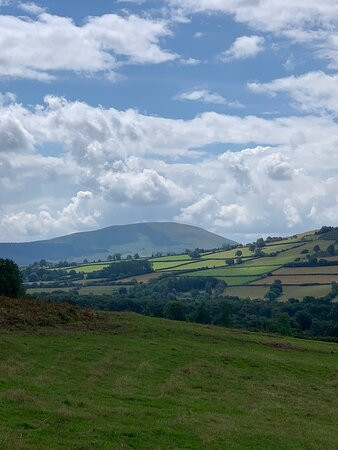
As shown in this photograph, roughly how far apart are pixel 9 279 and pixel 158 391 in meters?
38.9

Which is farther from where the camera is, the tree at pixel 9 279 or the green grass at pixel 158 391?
the tree at pixel 9 279

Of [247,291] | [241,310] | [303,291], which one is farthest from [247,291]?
[241,310]

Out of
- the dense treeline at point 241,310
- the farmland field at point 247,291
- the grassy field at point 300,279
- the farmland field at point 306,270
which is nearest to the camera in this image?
the dense treeline at point 241,310

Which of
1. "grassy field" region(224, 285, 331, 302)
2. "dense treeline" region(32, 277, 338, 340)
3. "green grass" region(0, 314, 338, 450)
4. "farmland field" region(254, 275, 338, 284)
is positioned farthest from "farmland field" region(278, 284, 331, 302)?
"green grass" region(0, 314, 338, 450)

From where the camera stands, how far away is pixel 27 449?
1839 cm

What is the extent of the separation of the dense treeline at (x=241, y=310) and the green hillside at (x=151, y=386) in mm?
32718

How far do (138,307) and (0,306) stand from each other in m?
69.1

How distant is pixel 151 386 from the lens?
101 ft

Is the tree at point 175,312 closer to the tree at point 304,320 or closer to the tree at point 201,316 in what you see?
the tree at point 201,316

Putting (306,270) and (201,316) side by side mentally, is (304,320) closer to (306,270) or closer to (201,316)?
(201,316)

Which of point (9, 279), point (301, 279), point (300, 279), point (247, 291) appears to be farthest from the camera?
point (301, 279)

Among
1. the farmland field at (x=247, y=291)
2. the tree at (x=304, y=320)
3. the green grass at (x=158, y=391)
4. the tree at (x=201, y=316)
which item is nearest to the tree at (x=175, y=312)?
the tree at (x=201, y=316)

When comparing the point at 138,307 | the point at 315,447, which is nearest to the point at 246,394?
the point at 315,447

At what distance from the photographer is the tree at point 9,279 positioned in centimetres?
6406
